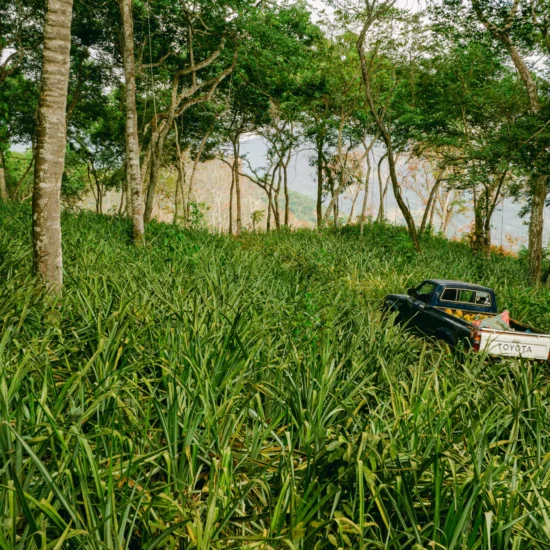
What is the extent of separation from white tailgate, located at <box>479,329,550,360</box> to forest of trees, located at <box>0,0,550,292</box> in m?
5.50

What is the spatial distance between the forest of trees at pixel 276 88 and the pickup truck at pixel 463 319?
524cm

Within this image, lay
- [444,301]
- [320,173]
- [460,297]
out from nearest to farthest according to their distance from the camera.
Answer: [444,301], [460,297], [320,173]

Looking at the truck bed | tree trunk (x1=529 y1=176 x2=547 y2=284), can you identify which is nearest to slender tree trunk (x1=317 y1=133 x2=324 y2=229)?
tree trunk (x1=529 y1=176 x2=547 y2=284)

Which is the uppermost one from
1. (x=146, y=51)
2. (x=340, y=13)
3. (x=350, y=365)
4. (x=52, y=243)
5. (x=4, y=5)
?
(x=340, y=13)

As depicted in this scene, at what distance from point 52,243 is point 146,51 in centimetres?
1390

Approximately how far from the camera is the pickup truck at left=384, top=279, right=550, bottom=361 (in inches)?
218

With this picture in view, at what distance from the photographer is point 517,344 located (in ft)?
17.9

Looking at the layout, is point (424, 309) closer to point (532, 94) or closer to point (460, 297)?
point (460, 297)

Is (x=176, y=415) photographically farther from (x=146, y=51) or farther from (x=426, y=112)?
(x=426, y=112)

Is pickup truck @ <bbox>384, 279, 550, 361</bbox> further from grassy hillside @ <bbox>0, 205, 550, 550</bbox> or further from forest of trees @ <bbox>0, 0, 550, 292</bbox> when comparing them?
forest of trees @ <bbox>0, 0, 550, 292</bbox>

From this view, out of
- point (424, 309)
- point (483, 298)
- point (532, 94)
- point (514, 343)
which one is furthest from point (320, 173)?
point (514, 343)

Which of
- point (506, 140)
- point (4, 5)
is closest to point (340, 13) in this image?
point (506, 140)

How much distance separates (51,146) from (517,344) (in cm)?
629

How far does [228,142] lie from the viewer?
30.0 meters
